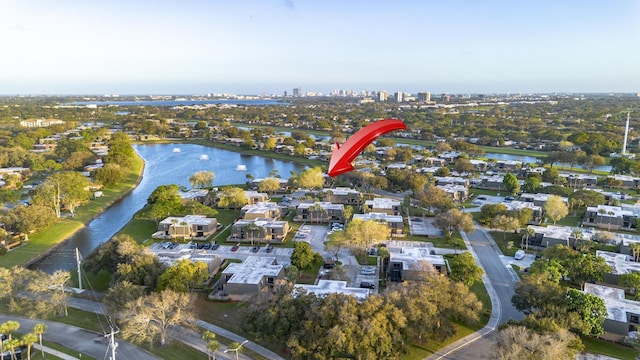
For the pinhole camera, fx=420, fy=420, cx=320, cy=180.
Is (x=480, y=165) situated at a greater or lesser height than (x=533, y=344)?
greater

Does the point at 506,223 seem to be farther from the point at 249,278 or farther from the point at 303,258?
the point at 249,278

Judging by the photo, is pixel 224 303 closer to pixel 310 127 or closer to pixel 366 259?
pixel 366 259

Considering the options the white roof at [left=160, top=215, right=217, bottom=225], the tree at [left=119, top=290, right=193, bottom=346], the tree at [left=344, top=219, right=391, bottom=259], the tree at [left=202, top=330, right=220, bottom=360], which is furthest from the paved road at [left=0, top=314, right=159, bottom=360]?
the white roof at [left=160, top=215, right=217, bottom=225]

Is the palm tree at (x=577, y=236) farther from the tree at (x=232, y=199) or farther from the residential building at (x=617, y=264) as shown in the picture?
the tree at (x=232, y=199)

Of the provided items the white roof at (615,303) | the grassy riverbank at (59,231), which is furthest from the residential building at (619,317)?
the grassy riverbank at (59,231)

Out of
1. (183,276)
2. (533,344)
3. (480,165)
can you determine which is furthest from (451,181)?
(183,276)

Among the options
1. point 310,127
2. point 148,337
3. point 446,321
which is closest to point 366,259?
point 446,321
